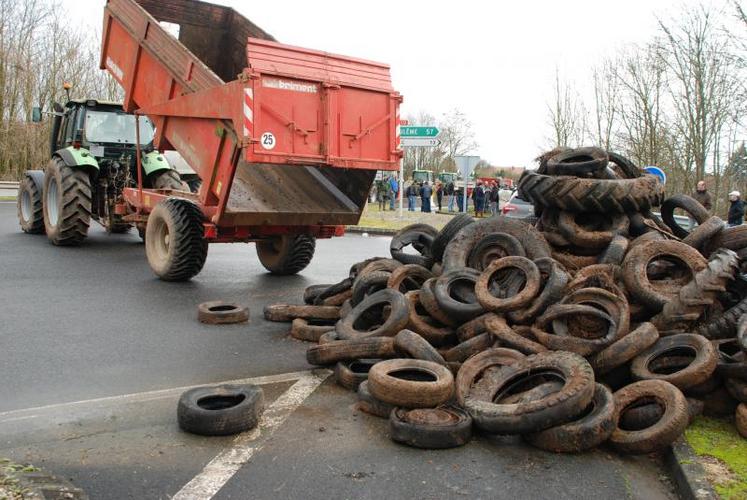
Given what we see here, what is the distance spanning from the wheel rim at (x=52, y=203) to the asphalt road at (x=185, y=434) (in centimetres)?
520

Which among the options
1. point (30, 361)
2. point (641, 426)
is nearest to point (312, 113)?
point (30, 361)

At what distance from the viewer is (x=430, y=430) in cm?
393

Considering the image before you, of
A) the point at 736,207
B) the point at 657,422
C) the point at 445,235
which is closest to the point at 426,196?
the point at 736,207

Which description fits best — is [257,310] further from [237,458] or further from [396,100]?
[237,458]

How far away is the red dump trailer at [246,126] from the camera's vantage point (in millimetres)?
7816

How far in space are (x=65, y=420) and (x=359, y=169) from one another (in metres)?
5.54

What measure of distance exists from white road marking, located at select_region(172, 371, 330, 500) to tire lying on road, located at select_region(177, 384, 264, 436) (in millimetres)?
80

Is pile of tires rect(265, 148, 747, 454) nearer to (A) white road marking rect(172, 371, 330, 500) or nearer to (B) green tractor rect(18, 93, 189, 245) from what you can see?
(A) white road marking rect(172, 371, 330, 500)

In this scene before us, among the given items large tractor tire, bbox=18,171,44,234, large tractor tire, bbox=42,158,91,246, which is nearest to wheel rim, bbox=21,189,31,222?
large tractor tire, bbox=18,171,44,234

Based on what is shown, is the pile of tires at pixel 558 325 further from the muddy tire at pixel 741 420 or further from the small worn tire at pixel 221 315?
the small worn tire at pixel 221 315

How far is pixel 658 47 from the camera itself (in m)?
25.4

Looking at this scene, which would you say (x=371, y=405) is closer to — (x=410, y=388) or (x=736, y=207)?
(x=410, y=388)

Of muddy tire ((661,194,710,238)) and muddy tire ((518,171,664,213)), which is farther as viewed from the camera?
muddy tire ((661,194,710,238))

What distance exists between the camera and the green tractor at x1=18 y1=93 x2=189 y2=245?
39.1 ft
